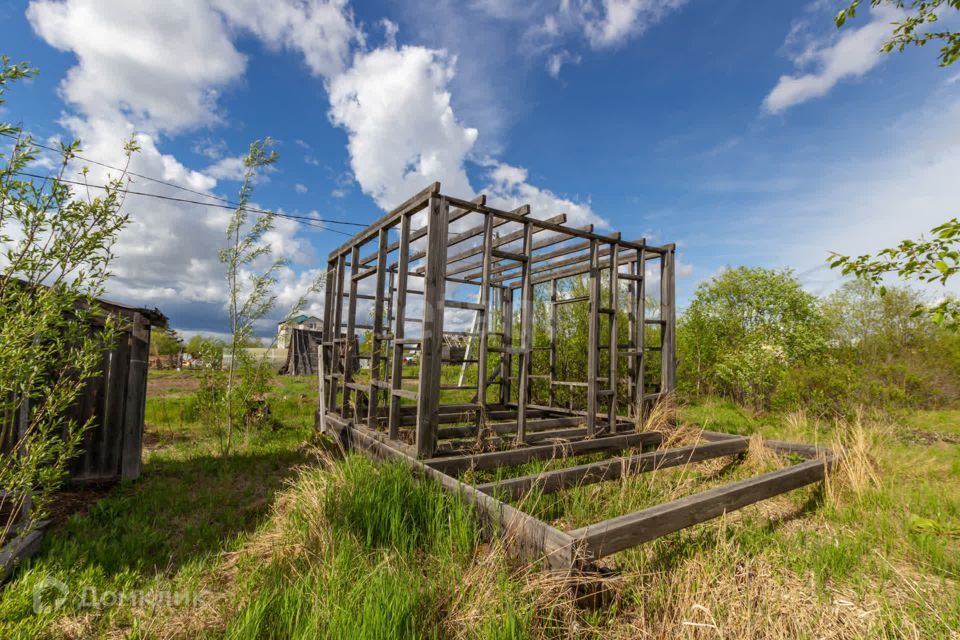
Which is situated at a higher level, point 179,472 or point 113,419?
point 113,419

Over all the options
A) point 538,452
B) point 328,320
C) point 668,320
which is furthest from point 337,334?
point 668,320

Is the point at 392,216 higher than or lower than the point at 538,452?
higher

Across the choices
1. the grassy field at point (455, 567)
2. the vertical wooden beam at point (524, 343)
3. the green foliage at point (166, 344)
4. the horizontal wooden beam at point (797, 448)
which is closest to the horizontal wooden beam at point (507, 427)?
the vertical wooden beam at point (524, 343)

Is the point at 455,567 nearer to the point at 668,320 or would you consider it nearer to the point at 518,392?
the point at 518,392

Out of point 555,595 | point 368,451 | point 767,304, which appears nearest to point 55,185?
point 555,595

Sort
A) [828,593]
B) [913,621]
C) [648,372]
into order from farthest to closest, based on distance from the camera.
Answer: [648,372]
[828,593]
[913,621]

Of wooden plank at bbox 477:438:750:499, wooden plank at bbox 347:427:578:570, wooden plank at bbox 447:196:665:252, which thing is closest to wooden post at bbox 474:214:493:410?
wooden plank at bbox 447:196:665:252

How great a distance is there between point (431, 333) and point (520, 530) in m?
2.75

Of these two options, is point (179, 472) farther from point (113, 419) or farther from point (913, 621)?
point (913, 621)

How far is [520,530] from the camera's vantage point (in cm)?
291

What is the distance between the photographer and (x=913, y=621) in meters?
2.36

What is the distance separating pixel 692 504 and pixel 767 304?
531 inches

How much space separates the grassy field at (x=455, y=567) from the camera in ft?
7.79

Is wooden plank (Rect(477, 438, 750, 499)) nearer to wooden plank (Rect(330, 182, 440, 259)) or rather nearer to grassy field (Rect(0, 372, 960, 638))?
grassy field (Rect(0, 372, 960, 638))
